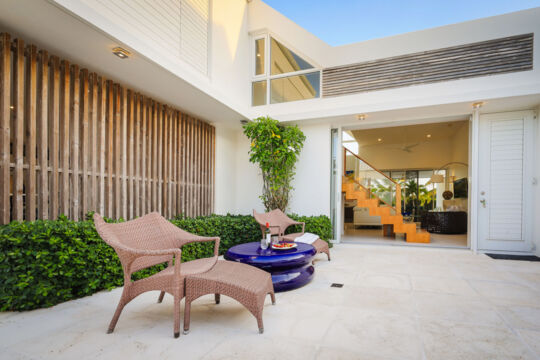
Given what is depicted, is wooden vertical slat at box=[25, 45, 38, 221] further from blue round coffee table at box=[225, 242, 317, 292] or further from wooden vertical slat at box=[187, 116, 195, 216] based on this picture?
wooden vertical slat at box=[187, 116, 195, 216]

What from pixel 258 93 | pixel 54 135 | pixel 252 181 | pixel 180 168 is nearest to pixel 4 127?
pixel 54 135

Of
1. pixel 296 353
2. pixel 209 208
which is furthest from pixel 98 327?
pixel 209 208

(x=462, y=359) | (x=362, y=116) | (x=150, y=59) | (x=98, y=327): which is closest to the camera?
(x=462, y=359)

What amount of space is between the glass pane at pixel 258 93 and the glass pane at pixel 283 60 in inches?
16.1

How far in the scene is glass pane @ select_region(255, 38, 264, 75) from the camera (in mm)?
7391

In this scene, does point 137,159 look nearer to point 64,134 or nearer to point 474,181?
point 64,134

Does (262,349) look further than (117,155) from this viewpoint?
No

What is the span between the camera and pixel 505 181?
227 inches

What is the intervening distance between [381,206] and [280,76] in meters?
4.19

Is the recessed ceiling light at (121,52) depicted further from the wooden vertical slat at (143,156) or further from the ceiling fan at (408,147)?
the ceiling fan at (408,147)

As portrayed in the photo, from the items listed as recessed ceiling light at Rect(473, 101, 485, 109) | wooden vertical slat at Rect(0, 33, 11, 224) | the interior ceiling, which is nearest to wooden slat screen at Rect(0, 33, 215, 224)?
wooden vertical slat at Rect(0, 33, 11, 224)

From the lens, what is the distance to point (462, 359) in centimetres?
194

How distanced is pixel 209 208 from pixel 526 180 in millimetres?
6373

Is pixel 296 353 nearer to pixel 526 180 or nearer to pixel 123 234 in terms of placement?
pixel 123 234
